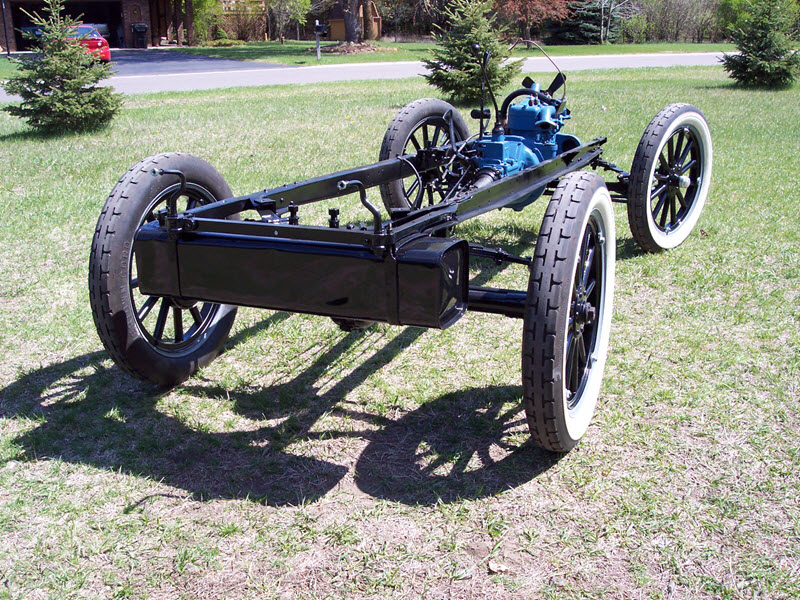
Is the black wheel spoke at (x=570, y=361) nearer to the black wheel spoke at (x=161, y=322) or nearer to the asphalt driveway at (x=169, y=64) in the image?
the black wheel spoke at (x=161, y=322)

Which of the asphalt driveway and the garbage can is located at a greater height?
the garbage can

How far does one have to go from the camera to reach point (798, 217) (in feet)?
21.9

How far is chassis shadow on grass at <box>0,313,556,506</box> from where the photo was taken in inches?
124

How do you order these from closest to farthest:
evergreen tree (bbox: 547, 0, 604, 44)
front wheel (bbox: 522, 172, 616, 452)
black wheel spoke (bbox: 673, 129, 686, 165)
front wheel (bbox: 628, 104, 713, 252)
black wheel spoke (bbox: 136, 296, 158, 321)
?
front wheel (bbox: 522, 172, 616, 452) → black wheel spoke (bbox: 136, 296, 158, 321) → front wheel (bbox: 628, 104, 713, 252) → black wheel spoke (bbox: 673, 129, 686, 165) → evergreen tree (bbox: 547, 0, 604, 44)

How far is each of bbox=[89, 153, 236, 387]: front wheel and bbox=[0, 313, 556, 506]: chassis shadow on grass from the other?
0.66 feet

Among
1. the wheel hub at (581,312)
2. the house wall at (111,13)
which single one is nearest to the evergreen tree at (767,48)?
the wheel hub at (581,312)

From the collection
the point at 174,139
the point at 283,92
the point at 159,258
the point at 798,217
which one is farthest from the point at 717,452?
the point at 283,92

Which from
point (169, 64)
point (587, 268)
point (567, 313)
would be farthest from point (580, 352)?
point (169, 64)

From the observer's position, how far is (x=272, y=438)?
11.5ft

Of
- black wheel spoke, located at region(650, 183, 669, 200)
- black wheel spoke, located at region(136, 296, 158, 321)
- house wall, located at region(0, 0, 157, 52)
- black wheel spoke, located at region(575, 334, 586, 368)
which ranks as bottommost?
black wheel spoke, located at region(575, 334, 586, 368)

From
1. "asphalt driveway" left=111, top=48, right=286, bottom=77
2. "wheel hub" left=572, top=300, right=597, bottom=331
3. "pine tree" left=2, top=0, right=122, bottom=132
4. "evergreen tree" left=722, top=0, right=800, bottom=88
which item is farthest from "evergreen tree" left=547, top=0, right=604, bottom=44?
"wheel hub" left=572, top=300, right=597, bottom=331

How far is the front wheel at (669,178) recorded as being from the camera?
5363 mm

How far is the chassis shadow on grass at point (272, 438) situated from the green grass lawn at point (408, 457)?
1cm

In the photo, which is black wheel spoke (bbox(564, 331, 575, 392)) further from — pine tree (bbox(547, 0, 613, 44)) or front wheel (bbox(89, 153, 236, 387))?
pine tree (bbox(547, 0, 613, 44))
